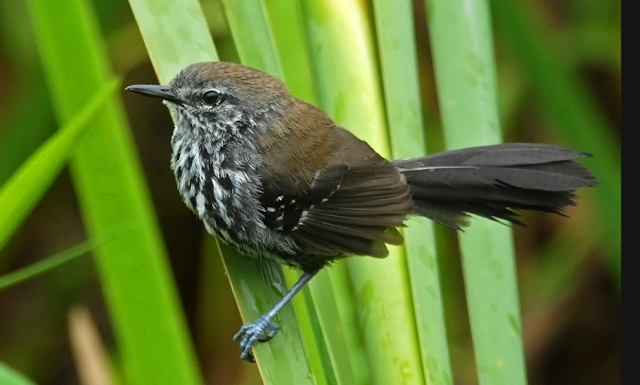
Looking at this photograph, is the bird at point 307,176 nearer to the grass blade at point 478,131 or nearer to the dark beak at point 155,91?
the dark beak at point 155,91

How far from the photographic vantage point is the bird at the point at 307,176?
1.87m

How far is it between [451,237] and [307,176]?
118 centimetres

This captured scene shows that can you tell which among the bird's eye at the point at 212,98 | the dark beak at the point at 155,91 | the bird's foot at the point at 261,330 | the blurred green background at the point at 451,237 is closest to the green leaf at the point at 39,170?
the bird's foot at the point at 261,330

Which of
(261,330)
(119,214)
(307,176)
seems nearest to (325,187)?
(307,176)

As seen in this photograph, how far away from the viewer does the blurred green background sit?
8.35ft

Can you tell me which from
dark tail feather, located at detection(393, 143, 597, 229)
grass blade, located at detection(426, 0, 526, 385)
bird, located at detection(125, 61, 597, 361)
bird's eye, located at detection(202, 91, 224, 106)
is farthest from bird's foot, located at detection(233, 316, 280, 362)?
bird's eye, located at detection(202, 91, 224, 106)

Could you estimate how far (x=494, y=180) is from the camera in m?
1.96

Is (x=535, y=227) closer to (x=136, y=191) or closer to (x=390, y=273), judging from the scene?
(x=390, y=273)

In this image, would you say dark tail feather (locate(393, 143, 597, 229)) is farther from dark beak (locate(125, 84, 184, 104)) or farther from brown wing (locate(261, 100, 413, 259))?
dark beak (locate(125, 84, 184, 104))

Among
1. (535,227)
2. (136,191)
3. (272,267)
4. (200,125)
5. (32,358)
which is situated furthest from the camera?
(535,227)

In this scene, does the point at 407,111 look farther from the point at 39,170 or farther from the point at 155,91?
the point at 39,170

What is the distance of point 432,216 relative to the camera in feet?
6.37

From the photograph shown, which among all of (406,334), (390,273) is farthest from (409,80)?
(406,334)

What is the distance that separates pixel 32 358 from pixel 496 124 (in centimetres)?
186
